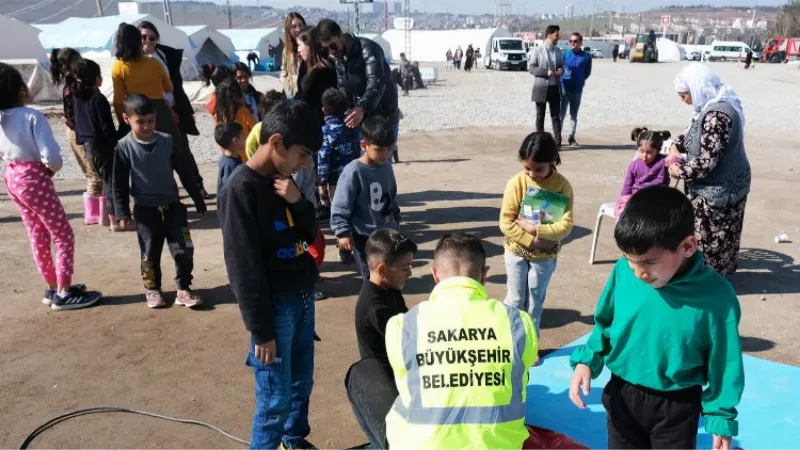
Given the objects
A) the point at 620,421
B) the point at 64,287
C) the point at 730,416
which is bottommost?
the point at 64,287

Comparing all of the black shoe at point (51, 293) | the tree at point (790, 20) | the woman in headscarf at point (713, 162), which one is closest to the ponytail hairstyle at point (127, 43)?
the black shoe at point (51, 293)

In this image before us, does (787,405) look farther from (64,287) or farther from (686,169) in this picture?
(64,287)

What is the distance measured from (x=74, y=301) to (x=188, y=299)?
100cm

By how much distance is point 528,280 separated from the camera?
4.09 m

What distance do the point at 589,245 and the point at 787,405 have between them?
10.2 ft

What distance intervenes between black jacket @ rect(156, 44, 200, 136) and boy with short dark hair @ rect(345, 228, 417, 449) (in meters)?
5.28

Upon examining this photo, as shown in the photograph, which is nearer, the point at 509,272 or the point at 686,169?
the point at 509,272

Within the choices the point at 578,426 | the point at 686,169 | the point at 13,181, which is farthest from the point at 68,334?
the point at 686,169

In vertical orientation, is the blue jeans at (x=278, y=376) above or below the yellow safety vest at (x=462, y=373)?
below

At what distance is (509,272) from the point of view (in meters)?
4.11

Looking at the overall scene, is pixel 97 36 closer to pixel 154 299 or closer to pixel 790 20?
pixel 154 299

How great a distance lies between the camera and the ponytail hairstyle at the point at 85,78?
612 centimetres

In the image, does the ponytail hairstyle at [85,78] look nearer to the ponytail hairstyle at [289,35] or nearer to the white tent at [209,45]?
the ponytail hairstyle at [289,35]

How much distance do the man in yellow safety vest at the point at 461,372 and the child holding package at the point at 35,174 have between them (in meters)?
3.94
